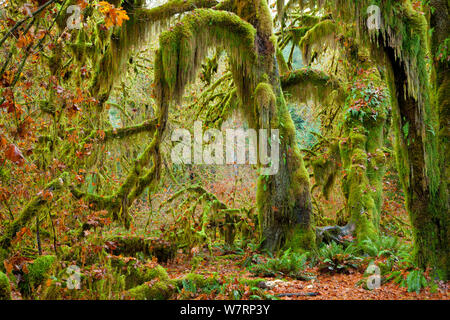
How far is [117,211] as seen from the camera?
734cm

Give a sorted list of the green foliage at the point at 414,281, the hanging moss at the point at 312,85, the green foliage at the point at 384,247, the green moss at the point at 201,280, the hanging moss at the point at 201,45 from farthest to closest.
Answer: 1. the hanging moss at the point at 312,85
2. the green foliage at the point at 384,247
3. the hanging moss at the point at 201,45
4. the green moss at the point at 201,280
5. the green foliage at the point at 414,281

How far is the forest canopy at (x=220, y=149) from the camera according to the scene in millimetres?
4684

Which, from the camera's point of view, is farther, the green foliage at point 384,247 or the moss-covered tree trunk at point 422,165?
the green foliage at point 384,247

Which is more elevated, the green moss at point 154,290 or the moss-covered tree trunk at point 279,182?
the moss-covered tree trunk at point 279,182

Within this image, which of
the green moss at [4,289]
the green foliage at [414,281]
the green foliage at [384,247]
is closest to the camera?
the green moss at [4,289]

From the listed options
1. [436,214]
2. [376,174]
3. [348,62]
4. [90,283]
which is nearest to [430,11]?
[436,214]

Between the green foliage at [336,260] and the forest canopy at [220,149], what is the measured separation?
4 cm

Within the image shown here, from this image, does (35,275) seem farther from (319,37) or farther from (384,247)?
(319,37)

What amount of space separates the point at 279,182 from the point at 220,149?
11.8 feet

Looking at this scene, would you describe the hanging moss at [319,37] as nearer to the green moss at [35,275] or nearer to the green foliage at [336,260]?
the green foliage at [336,260]

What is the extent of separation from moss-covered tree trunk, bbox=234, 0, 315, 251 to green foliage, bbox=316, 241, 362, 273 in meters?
0.34

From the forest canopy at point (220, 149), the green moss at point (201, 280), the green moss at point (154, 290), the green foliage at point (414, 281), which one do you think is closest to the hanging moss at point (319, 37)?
the forest canopy at point (220, 149)

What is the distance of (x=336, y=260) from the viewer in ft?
21.5
